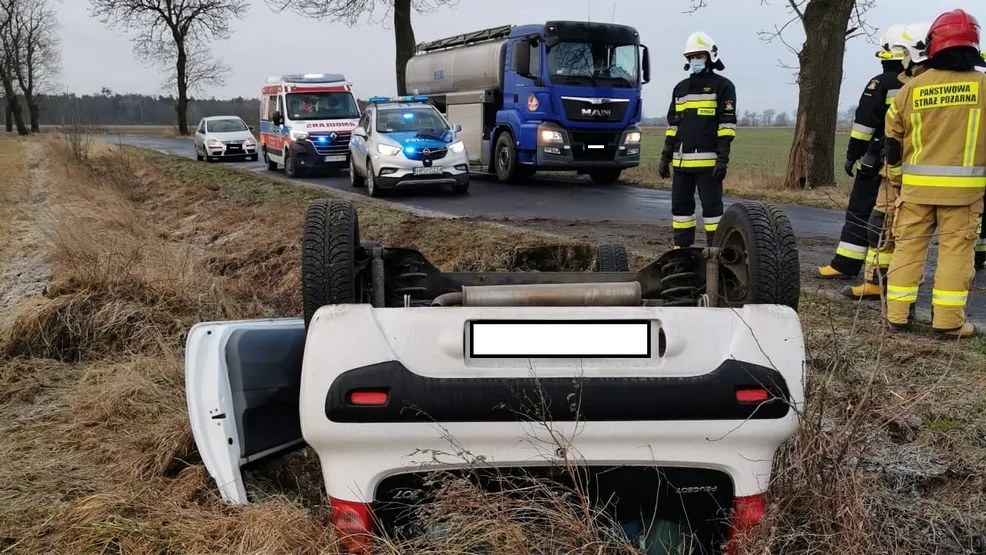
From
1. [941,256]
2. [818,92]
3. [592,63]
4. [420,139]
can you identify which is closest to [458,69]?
[592,63]

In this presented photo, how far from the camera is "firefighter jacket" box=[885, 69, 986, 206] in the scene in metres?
4.52

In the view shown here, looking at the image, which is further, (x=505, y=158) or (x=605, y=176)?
(x=605, y=176)

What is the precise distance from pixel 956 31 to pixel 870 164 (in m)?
1.45

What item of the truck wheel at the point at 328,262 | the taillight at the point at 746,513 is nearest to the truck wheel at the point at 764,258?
the taillight at the point at 746,513

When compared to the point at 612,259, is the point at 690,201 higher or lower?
higher

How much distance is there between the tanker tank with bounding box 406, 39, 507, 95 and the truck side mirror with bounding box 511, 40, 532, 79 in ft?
4.01

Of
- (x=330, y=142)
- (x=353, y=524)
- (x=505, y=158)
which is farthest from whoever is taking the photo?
(x=330, y=142)

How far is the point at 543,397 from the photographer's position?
197cm

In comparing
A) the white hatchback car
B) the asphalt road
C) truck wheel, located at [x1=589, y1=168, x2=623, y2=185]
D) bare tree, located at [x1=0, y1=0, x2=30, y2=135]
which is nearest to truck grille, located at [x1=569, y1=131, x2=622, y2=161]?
the asphalt road

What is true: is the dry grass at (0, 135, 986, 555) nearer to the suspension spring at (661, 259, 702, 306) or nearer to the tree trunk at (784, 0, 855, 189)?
the suspension spring at (661, 259, 702, 306)

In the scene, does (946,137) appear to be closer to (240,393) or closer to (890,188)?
(890,188)

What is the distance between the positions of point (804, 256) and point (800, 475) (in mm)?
5698

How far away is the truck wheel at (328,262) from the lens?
2373 mm

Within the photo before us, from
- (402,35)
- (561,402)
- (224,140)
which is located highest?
(402,35)
